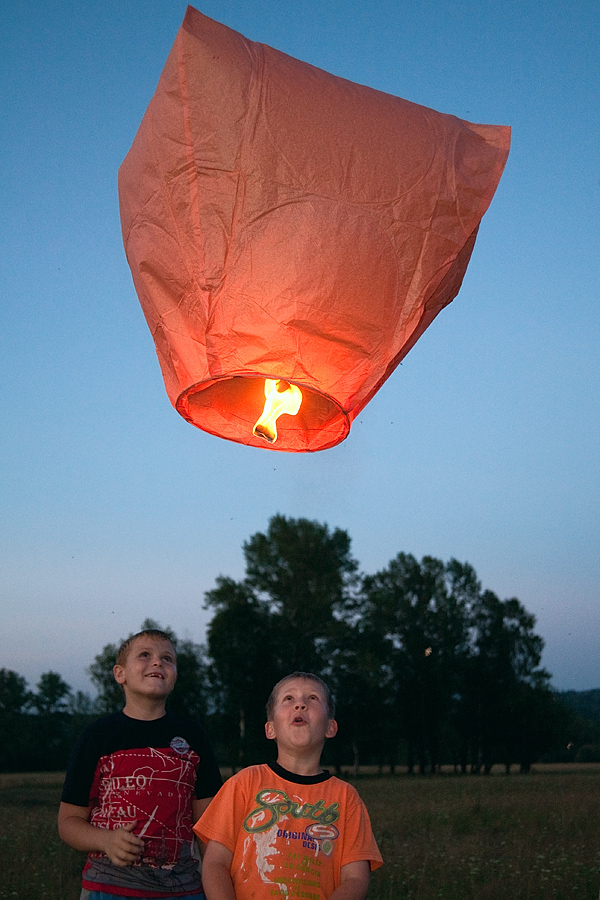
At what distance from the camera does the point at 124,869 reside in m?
2.55

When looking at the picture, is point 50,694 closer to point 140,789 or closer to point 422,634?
point 422,634

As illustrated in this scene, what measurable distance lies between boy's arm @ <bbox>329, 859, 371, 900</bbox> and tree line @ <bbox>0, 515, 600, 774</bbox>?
81.3ft

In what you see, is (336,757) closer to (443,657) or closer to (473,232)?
(443,657)

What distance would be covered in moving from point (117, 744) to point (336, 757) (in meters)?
32.4

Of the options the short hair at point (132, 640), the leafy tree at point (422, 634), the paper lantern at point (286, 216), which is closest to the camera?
the paper lantern at point (286, 216)

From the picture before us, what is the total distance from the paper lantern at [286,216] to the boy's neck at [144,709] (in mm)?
1206

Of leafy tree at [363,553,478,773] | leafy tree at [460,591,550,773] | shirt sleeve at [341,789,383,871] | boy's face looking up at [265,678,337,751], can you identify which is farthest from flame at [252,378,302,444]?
leafy tree at [460,591,550,773]

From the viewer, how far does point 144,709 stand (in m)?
2.91

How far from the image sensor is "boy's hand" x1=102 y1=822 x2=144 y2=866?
243cm

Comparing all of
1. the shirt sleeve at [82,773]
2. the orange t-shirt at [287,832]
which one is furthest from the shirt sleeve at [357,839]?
the shirt sleeve at [82,773]

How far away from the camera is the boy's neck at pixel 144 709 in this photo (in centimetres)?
290

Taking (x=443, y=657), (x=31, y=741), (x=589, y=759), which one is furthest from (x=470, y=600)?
(x=31, y=741)

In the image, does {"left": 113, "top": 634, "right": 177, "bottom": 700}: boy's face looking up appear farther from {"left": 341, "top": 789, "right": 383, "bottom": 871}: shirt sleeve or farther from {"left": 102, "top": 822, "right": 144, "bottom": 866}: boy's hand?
{"left": 341, "top": 789, "right": 383, "bottom": 871}: shirt sleeve

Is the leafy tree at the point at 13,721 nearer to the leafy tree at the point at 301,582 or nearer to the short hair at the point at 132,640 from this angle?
the leafy tree at the point at 301,582
